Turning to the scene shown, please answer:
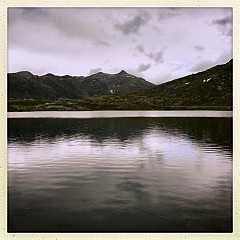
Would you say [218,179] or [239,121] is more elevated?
[239,121]

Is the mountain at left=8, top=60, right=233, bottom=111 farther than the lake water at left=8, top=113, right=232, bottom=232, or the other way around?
the mountain at left=8, top=60, right=233, bottom=111

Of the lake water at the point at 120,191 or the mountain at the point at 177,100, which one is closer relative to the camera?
the lake water at the point at 120,191

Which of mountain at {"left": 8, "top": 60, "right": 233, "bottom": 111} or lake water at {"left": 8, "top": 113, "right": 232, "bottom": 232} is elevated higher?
mountain at {"left": 8, "top": 60, "right": 233, "bottom": 111}

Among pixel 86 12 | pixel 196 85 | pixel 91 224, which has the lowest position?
pixel 91 224

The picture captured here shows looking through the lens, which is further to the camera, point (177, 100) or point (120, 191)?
point (177, 100)

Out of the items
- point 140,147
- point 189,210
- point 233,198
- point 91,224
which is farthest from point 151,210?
point 140,147

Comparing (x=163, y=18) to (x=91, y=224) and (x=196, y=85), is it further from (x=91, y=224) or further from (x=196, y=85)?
(x=196, y=85)

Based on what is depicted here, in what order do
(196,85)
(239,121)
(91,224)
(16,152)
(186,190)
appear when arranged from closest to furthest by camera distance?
(91,224) < (239,121) < (186,190) < (16,152) < (196,85)

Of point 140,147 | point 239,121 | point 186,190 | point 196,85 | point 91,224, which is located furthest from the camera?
point 196,85

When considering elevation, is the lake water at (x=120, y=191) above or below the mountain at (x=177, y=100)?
below

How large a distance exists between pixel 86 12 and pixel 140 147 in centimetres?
1276

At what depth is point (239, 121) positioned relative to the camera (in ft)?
41.8

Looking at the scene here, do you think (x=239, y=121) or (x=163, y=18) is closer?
(x=239, y=121)

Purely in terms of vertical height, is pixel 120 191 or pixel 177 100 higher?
pixel 177 100
